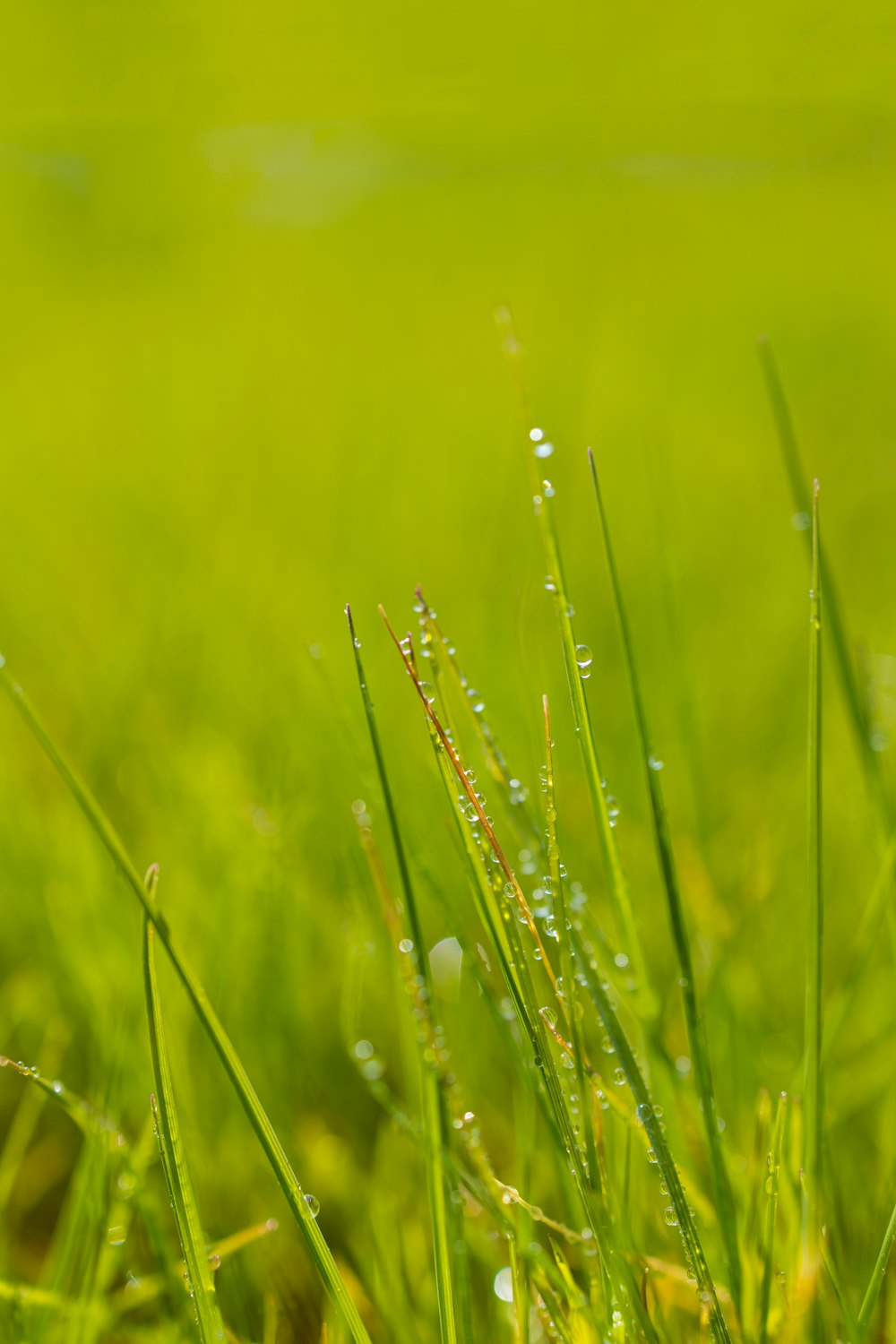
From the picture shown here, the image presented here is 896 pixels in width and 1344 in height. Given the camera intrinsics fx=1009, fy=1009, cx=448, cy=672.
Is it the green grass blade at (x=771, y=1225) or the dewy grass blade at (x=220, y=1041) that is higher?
the dewy grass blade at (x=220, y=1041)

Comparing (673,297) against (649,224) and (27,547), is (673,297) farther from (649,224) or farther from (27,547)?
(27,547)

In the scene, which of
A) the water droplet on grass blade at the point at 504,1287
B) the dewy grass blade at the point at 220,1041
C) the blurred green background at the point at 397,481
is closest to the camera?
the dewy grass blade at the point at 220,1041

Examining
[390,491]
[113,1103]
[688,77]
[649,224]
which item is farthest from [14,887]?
[649,224]

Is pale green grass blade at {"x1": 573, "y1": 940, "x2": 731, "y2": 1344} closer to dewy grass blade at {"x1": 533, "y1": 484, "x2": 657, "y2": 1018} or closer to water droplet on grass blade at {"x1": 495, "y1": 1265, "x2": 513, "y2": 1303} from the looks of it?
dewy grass blade at {"x1": 533, "y1": 484, "x2": 657, "y2": 1018}

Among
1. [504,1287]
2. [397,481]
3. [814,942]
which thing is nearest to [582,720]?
[814,942]

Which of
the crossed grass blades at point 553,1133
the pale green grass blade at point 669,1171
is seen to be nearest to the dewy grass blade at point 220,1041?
the crossed grass blades at point 553,1133

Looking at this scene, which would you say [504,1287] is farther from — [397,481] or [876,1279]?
[397,481]

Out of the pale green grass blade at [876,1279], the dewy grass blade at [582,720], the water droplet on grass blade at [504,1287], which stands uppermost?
the dewy grass blade at [582,720]

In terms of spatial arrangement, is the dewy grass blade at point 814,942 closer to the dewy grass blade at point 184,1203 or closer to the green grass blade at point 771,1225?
the green grass blade at point 771,1225
